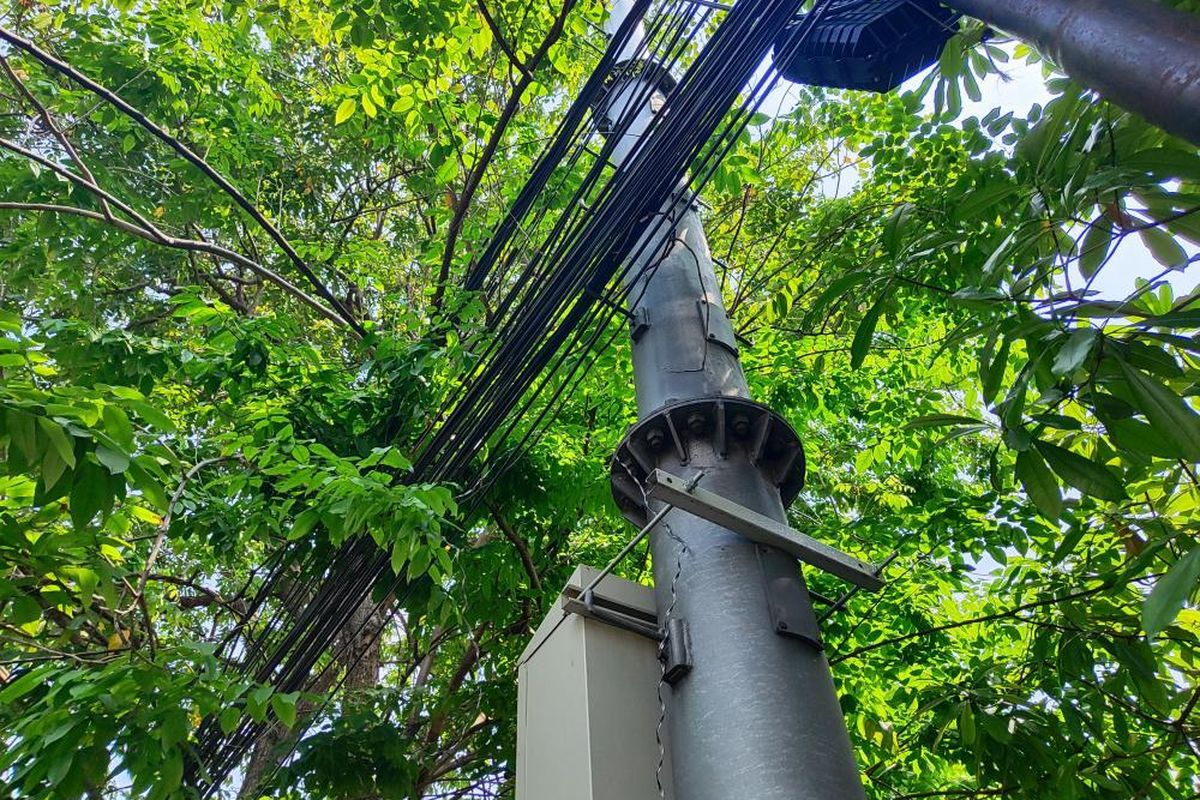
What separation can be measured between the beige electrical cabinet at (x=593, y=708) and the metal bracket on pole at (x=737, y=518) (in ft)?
1.07

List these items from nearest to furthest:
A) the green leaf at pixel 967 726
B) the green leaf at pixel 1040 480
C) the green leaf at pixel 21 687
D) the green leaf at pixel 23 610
Answer: 1. the green leaf at pixel 1040 480
2. the green leaf at pixel 23 610
3. the green leaf at pixel 21 687
4. the green leaf at pixel 967 726

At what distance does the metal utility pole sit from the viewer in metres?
1.32

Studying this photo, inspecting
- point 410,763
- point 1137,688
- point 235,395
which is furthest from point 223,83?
point 1137,688

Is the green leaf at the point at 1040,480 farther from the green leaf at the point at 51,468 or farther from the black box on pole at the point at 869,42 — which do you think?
the green leaf at the point at 51,468

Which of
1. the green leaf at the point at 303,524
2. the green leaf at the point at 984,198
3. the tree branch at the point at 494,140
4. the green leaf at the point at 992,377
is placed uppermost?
the tree branch at the point at 494,140

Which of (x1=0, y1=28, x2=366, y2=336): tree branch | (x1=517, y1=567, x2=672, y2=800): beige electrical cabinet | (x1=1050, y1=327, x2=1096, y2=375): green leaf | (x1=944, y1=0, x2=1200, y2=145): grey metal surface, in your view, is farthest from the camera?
(x1=0, y1=28, x2=366, y2=336): tree branch

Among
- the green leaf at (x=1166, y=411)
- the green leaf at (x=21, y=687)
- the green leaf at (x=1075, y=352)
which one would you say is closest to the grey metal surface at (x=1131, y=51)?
the green leaf at (x=1075, y=352)

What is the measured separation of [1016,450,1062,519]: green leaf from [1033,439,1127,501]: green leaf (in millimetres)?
52

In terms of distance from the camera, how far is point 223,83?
5.32 meters

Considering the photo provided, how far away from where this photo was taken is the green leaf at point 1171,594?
4.04 feet

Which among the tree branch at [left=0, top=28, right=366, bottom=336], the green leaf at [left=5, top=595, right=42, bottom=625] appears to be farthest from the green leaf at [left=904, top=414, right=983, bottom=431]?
the tree branch at [left=0, top=28, right=366, bottom=336]

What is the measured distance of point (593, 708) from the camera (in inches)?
61.4

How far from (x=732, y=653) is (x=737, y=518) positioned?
0.28 meters

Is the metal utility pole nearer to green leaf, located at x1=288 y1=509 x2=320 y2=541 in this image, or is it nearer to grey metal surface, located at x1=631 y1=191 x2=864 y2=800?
grey metal surface, located at x1=631 y1=191 x2=864 y2=800
